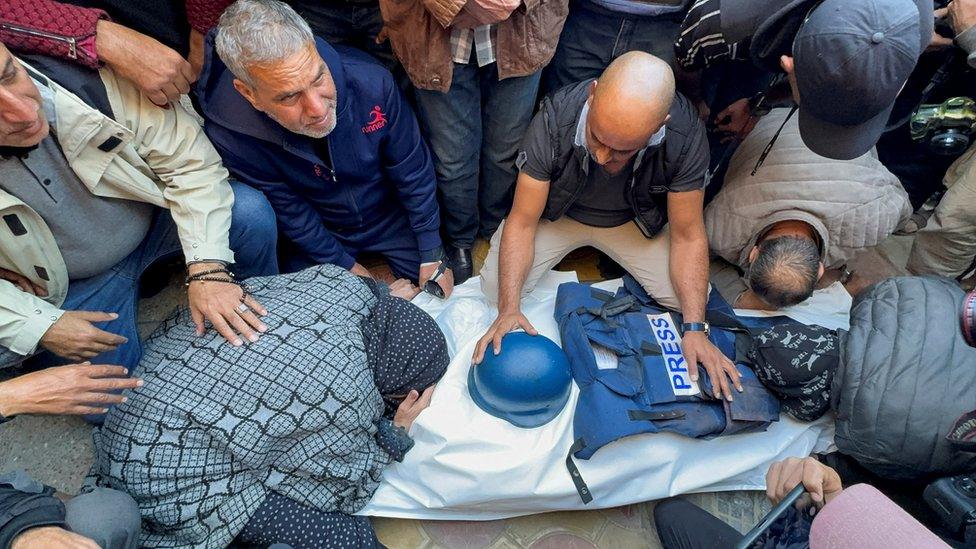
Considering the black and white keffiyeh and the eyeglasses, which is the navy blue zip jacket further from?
the black and white keffiyeh

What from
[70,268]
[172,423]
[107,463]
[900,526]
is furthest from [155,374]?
[900,526]

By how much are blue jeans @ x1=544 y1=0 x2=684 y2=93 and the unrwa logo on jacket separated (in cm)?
87

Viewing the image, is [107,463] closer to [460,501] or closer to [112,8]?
[460,501]

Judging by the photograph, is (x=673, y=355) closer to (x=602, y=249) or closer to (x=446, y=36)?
(x=602, y=249)

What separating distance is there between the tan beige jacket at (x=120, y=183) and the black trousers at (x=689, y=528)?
194 cm

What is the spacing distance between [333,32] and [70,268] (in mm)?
1329

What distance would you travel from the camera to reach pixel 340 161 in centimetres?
234

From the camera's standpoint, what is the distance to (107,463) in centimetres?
180

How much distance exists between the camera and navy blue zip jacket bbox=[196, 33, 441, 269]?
2.16 meters

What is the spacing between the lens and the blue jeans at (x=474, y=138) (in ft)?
7.88

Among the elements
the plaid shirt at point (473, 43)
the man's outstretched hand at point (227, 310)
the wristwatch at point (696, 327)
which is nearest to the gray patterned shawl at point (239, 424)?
the man's outstretched hand at point (227, 310)

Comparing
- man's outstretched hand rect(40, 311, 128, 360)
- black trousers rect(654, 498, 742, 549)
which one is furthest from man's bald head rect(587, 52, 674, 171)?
man's outstretched hand rect(40, 311, 128, 360)

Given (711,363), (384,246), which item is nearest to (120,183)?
(384,246)

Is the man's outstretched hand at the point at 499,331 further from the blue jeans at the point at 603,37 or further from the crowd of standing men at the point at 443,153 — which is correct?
the blue jeans at the point at 603,37
